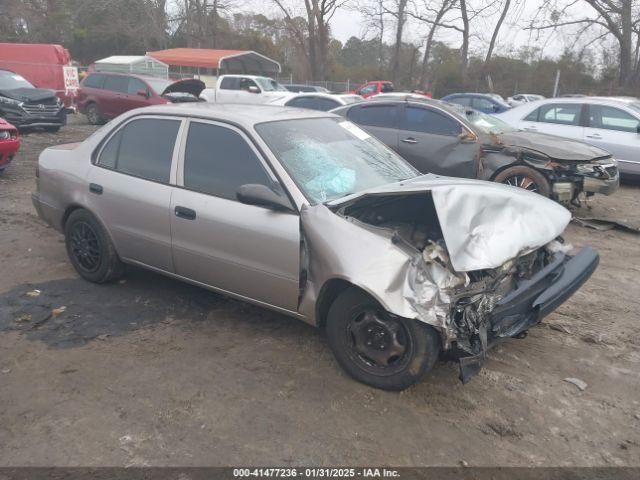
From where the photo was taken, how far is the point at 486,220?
3.20 meters

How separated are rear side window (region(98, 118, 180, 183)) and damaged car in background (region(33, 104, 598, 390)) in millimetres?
12

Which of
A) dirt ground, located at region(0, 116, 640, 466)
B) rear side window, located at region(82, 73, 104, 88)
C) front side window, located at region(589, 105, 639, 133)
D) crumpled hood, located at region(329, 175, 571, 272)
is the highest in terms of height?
rear side window, located at region(82, 73, 104, 88)

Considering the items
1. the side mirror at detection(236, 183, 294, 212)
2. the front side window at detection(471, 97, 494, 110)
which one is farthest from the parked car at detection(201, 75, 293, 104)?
the side mirror at detection(236, 183, 294, 212)

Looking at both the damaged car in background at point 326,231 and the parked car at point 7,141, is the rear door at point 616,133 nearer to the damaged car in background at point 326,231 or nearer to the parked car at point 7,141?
the damaged car in background at point 326,231

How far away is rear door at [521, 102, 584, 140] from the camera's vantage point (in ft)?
33.4

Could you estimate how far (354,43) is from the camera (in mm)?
61625

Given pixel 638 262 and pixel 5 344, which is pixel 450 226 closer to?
pixel 5 344

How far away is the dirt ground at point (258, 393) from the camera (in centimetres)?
276

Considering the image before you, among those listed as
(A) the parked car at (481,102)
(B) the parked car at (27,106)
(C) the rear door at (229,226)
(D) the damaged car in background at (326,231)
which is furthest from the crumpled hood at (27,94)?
(C) the rear door at (229,226)

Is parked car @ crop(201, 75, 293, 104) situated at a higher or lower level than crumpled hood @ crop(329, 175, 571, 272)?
higher

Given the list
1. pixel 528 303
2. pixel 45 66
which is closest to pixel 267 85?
pixel 45 66

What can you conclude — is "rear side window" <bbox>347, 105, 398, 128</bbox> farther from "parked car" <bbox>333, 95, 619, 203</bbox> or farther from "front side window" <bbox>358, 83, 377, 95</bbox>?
"front side window" <bbox>358, 83, 377, 95</bbox>

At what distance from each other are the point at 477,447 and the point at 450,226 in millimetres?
1217

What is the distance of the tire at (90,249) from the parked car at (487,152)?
481 cm
